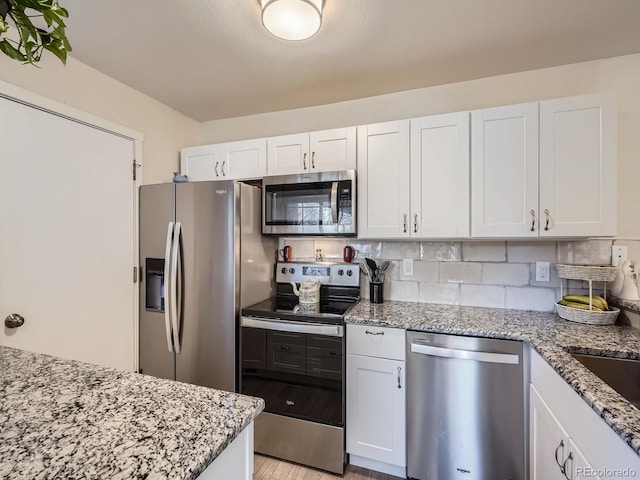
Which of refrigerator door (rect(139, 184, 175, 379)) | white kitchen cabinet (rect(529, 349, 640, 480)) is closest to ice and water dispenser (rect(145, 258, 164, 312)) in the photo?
refrigerator door (rect(139, 184, 175, 379))

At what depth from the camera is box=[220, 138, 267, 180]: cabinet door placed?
2.34 meters

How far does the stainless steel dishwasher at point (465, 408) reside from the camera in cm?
150

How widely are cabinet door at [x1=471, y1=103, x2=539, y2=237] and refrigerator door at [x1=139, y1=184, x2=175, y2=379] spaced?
2027 mm

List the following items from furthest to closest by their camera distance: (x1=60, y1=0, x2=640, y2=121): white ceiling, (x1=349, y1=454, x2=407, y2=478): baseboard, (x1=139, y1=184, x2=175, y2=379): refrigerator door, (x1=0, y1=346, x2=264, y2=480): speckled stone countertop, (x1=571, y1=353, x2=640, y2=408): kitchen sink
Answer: (x1=139, y1=184, x2=175, y2=379): refrigerator door
(x1=349, y1=454, x2=407, y2=478): baseboard
(x1=60, y1=0, x2=640, y2=121): white ceiling
(x1=571, y1=353, x2=640, y2=408): kitchen sink
(x1=0, y1=346, x2=264, y2=480): speckled stone countertop

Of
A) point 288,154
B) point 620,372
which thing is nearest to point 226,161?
point 288,154

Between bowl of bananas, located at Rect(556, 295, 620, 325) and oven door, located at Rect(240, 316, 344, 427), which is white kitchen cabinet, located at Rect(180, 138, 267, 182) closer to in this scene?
oven door, located at Rect(240, 316, 344, 427)

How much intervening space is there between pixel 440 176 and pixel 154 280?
212 cm

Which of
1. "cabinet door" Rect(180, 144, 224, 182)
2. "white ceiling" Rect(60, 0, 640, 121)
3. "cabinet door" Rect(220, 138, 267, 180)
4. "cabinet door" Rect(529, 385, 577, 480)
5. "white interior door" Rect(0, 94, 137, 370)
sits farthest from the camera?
"cabinet door" Rect(180, 144, 224, 182)

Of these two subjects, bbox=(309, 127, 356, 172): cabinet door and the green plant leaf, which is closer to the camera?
the green plant leaf

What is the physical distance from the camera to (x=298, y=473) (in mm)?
1833

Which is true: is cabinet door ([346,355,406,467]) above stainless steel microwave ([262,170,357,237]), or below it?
below

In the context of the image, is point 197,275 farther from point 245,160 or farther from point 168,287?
point 245,160

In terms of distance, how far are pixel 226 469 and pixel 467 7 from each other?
2029mm

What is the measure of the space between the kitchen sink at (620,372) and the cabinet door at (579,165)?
680mm
